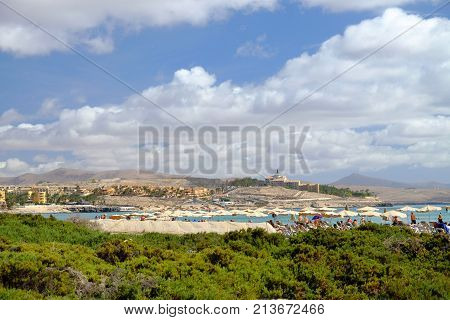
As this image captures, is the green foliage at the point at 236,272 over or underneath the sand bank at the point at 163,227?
over

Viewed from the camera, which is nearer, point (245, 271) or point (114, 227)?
point (245, 271)

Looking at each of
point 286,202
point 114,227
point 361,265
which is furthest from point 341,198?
point 361,265

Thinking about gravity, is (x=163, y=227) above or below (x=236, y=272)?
below

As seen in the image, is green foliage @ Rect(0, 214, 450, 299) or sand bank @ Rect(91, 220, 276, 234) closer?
green foliage @ Rect(0, 214, 450, 299)

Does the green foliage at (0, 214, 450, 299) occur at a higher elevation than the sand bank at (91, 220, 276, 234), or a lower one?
higher

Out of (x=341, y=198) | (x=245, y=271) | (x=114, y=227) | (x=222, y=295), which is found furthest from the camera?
(x=341, y=198)

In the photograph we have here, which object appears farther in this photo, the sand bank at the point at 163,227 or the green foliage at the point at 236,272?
the sand bank at the point at 163,227
